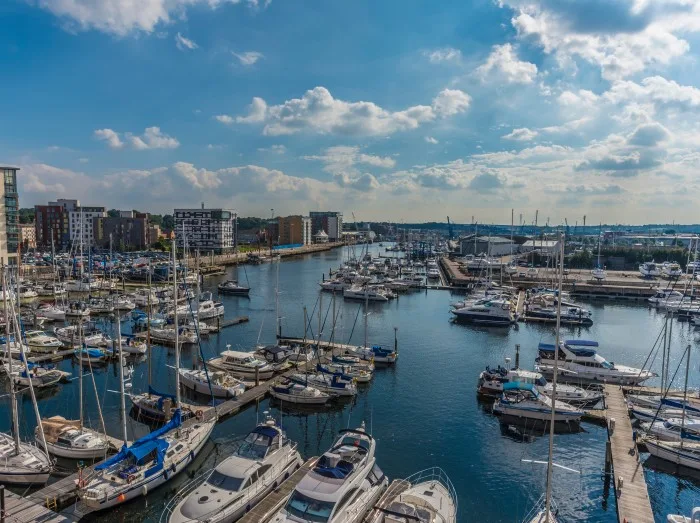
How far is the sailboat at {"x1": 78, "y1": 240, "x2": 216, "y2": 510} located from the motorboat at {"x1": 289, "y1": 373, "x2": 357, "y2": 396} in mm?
8953

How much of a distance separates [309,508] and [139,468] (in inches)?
299

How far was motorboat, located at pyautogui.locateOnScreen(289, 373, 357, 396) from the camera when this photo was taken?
1136 inches

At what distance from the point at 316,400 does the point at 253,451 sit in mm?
9684

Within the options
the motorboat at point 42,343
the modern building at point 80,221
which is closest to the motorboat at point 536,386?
the motorboat at point 42,343

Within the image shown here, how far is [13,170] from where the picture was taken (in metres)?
65.4

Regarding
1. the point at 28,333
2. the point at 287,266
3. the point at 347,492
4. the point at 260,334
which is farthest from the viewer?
the point at 287,266

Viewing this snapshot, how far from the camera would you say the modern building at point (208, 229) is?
5694 inches

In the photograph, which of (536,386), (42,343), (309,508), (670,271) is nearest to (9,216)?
(42,343)

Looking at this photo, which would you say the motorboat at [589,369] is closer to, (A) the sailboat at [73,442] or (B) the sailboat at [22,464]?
(A) the sailboat at [73,442]

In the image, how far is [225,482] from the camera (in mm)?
16594

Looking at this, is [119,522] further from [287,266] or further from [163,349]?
[287,266]

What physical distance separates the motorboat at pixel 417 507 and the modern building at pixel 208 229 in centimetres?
13197

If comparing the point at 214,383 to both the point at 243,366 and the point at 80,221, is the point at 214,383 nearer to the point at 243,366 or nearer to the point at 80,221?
the point at 243,366

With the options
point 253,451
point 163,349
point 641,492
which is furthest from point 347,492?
point 163,349
